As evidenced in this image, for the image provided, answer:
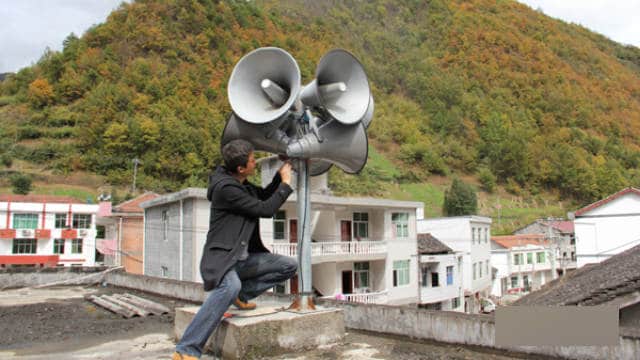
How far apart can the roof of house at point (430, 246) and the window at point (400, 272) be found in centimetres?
211

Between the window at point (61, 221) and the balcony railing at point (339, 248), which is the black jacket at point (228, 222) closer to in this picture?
the balcony railing at point (339, 248)

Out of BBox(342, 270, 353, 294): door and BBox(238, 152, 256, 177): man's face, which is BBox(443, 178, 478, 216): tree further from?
BBox(238, 152, 256, 177): man's face

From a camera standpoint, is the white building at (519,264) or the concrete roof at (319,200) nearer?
the concrete roof at (319,200)

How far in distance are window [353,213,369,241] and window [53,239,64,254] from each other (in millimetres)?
20512

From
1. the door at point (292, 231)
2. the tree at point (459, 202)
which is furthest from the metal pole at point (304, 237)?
the tree at point (459, 202)

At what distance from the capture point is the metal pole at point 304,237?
373 centimetres

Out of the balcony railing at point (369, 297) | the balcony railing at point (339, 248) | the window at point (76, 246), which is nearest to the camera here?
the balcony railing at point (339, 248)

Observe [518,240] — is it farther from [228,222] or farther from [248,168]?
[228,222]

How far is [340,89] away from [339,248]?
55.9 ft

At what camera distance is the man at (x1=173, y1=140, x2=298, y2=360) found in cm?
292

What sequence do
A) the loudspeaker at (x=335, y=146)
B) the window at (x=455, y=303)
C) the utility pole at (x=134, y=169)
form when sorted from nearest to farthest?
the loudspeaker at (x=335, y=146), the window at (x=455, y=303), the utility pole at (x=134, y=169)

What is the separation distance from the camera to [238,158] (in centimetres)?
325

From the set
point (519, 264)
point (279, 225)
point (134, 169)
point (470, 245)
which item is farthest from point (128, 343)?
point (134, 169)

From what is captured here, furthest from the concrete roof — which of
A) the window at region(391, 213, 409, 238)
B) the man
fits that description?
the man
